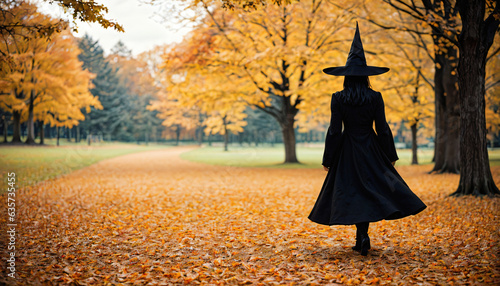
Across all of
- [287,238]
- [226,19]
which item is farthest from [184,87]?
[287,238]

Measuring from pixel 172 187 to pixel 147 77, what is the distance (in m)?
41.3

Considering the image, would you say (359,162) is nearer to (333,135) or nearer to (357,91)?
(333,135)

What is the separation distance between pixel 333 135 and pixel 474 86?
209 inches

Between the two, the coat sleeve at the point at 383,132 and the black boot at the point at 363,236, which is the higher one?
the coat sleeve at the point at 383,132

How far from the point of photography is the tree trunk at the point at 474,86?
23.3 feet

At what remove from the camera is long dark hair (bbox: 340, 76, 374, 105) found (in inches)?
149

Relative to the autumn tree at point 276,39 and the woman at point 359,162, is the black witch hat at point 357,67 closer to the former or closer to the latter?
the woman at point 359,162

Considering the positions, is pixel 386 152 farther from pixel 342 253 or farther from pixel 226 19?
pixel 226 19

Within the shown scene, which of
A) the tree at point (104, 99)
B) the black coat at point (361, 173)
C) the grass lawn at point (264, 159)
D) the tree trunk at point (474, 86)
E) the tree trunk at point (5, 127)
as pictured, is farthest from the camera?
the tree at point (104, 99)

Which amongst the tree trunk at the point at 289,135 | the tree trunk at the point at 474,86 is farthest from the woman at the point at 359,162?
the tree trunk at the point at 289,135

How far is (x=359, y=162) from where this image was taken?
149 inches

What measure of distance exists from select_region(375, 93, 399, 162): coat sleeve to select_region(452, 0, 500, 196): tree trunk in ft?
15.6

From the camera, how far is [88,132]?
4781 cm

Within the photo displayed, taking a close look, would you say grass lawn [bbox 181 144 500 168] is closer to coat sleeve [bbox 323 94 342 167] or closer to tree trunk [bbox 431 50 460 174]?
tree trunk [bbox 431 50 460 174]
